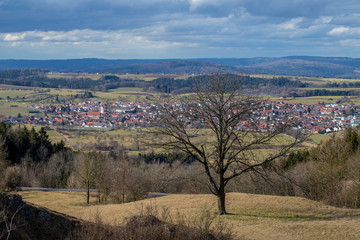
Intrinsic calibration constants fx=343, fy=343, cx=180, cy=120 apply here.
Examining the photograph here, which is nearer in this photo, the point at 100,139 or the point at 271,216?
the point at 271,216

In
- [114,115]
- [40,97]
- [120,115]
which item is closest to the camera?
[120,115]

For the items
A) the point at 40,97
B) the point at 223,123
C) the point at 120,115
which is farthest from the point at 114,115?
the point at 223,123

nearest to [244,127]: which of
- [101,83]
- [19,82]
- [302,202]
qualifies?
[302,202]

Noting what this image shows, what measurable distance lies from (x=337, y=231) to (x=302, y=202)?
20.0ft

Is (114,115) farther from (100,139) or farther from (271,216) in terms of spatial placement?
(271,216)

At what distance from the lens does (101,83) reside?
18262 centimetres

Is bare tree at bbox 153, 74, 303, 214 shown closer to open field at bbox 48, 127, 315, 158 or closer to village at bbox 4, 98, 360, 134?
open field at bbox 48, 127, 315, 158

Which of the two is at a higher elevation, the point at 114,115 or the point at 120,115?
the point at 120,115

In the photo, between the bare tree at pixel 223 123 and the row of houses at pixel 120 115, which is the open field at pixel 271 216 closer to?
the bare tree at pixel 223 123

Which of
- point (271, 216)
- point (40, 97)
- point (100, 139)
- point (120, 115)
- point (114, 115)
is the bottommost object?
point (100, 139)

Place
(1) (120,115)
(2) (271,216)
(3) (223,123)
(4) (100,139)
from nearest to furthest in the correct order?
(3) (223,123)
(2) (271,216)
(4) (100,139)
(1) (120,115)

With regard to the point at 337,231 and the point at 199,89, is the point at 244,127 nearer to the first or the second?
the point at 199,89

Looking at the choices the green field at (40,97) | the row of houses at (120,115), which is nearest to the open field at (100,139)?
the row of houses at (120,115)

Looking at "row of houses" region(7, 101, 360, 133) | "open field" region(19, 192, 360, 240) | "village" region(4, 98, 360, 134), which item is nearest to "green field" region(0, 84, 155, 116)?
"village" region(4, 98, 360, 134)
